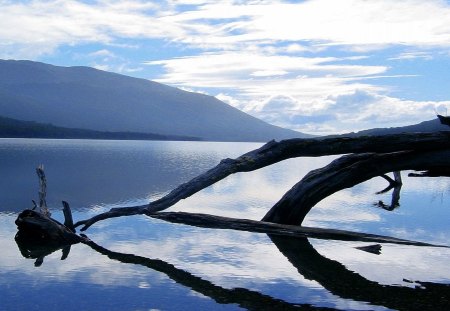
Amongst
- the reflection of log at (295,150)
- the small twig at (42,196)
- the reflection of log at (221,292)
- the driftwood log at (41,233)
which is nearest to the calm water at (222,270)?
the reflection of log at (221,292)

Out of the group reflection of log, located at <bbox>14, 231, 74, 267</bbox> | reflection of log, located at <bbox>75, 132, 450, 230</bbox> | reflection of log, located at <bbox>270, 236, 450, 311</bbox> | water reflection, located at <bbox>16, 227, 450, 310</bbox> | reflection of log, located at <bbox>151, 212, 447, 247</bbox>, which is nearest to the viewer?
water reflection, located at <bbox>16, 227, 450, 310</bbox>

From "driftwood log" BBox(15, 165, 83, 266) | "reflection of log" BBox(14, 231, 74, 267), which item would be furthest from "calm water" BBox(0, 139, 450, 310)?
"driftwood log" BBox(15, 165, 83, 266)

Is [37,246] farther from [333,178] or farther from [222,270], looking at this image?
[333,178]

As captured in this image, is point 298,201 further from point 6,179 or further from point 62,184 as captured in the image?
point 6,179

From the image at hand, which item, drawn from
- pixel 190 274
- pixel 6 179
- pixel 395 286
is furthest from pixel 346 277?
pixel 6 179

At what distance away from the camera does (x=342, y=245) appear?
56.1 ft

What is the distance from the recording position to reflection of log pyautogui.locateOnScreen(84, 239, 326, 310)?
34.8 ft

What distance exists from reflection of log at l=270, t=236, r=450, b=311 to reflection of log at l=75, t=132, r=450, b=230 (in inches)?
144

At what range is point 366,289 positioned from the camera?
12.0 meters

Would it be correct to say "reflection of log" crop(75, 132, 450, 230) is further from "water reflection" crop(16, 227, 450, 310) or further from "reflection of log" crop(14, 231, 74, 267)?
"water reflection" crop(16, 227, 450, 310)

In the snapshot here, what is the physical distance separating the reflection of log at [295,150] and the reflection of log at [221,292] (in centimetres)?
360

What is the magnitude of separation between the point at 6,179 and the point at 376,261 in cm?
3464

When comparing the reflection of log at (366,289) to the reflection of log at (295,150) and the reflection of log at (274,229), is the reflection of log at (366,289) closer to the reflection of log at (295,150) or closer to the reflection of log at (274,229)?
the reflection of log at (274,229)

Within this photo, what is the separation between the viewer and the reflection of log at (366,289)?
10953mm
